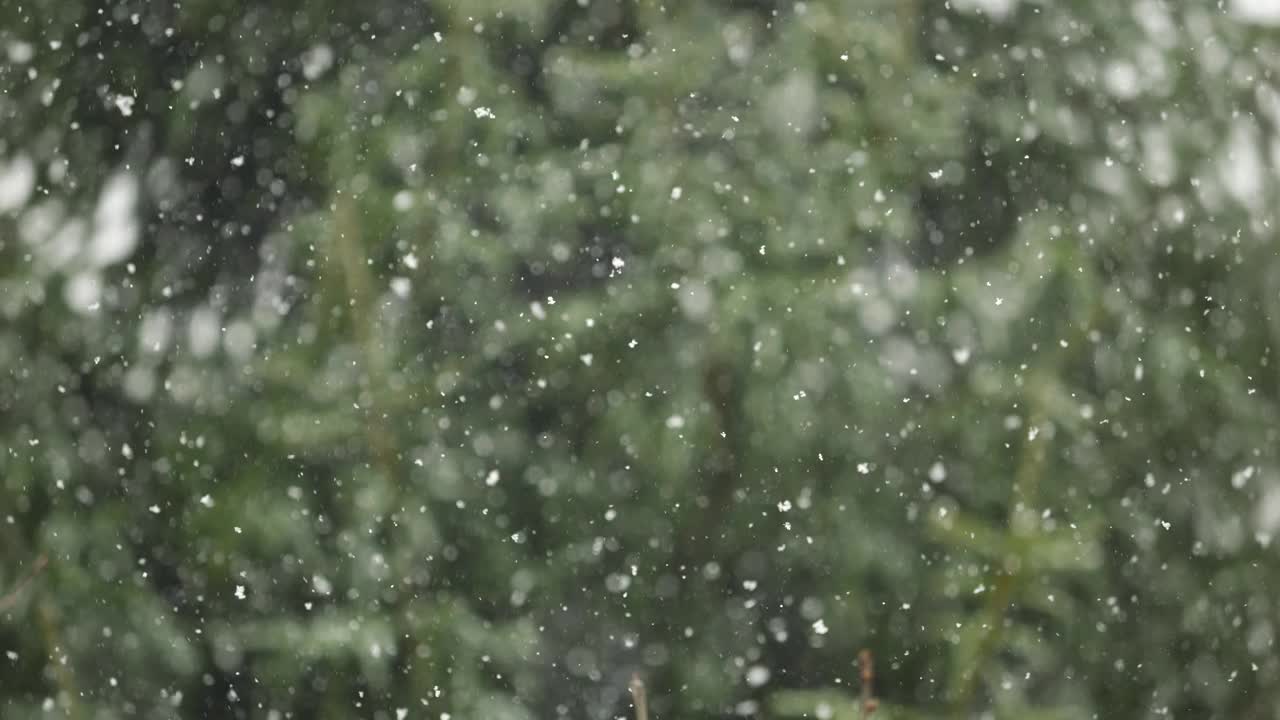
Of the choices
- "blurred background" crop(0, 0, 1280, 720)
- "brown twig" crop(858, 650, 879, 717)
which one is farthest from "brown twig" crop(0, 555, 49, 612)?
"brown twig" crop(858, 650, 879, 717)

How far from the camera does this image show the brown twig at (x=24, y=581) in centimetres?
98

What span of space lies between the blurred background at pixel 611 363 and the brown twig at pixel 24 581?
0.9 inches

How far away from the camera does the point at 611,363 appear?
0.89 m

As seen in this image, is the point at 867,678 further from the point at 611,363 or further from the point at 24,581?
the point at 24,581

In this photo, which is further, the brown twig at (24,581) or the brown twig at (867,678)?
the brown twig at (24,581)

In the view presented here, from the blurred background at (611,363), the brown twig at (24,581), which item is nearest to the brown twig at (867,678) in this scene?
the blurred background at (611,363)

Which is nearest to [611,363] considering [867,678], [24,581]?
[867,678]

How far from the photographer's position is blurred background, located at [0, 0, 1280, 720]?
882 millimetres

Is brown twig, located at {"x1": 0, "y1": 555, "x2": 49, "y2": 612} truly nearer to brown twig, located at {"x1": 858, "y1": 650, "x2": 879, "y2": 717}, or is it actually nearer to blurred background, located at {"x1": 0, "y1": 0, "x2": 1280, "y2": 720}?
blurred background, located at {"x1": 0, "y1": 0, "x2": 1280, "y2": 720}

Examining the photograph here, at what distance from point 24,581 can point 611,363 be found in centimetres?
53

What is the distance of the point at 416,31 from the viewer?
91cm

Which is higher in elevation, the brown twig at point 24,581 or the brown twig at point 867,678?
the brown twig at point 24,581

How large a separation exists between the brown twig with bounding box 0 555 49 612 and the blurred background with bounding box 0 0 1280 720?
0.07 feet

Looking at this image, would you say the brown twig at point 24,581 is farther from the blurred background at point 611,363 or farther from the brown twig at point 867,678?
the brown twig at point 867,678
